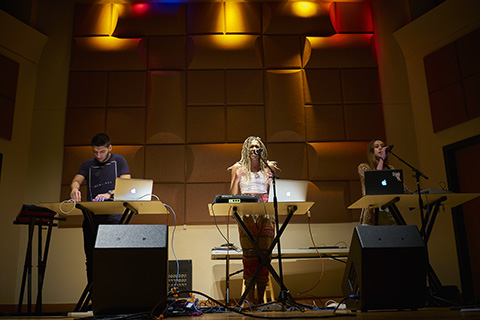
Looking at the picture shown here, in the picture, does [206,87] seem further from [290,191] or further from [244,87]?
[290,191]

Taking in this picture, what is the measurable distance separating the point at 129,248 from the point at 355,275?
1243 millimetres

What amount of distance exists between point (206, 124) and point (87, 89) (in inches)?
58.0

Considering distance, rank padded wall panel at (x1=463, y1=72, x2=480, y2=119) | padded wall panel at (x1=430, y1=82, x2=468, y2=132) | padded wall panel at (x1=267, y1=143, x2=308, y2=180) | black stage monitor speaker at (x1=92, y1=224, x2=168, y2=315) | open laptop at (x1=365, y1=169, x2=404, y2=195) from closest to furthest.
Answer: black stage monitor speaker at (x1=92, y1=224, x2=168, y2=315)
open laptop at (x1=365, y1=169, x2=404, y2=195)
padded wall panel at (x1=463, y1=72, x2=480, y2=119)
padded wall panel at (x1=430, y1=82, x2=468, y2=132)
padded wall panel at (x1=267, y1=143, x2=308, y2=180)

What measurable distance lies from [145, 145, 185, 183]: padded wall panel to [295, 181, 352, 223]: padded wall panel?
1.50m

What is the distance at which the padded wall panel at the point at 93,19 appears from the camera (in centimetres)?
494

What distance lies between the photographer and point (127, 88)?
15.8 feet

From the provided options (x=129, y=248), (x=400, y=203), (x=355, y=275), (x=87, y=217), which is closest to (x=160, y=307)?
(x=129, y=248)

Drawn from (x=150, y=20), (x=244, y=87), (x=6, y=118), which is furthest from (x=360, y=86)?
(x=6, y=118)

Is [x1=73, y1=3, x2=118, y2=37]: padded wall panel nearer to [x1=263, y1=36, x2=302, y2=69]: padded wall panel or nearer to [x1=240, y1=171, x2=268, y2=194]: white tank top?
[x1=263, y1=36, x2=302, y2=69]: padded wall panel

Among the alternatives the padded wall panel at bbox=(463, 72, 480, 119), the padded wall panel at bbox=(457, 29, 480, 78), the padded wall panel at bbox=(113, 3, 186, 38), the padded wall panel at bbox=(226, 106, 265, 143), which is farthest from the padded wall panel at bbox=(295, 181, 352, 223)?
the padded wall panel at bbox=(113, 3, 186, 38)

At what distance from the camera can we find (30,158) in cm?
457

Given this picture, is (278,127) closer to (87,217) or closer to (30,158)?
(87,217)

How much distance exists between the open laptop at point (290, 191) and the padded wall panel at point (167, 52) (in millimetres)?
2546

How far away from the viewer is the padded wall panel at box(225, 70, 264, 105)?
15.8ft
